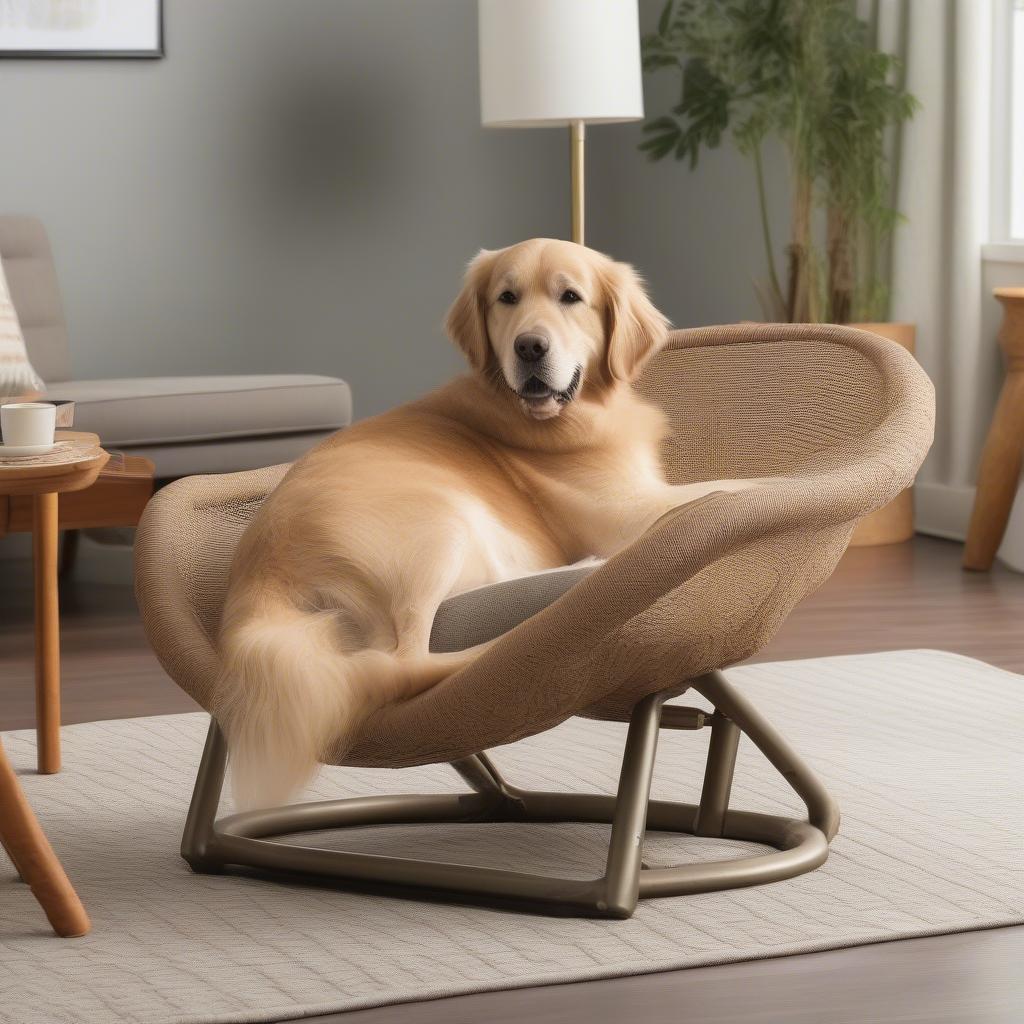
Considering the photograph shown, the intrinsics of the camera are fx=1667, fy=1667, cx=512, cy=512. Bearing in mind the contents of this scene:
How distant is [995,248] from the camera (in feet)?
14.6

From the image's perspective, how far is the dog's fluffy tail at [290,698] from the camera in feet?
5.54

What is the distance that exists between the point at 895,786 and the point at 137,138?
11.5ft

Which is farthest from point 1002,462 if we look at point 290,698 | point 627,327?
point 290,698

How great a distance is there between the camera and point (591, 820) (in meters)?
2.22

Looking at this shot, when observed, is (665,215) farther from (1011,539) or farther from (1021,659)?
(1021,659)

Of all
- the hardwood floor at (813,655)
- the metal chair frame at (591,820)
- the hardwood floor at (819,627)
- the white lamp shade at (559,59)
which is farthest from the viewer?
the white lamp shade at (559,59)

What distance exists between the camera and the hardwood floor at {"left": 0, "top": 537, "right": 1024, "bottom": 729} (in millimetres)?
3066

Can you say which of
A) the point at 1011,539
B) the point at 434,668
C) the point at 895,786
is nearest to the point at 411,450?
the point at 434,668

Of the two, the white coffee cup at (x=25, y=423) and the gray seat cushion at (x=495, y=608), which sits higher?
the white coffee cup at (x=25, y=423)

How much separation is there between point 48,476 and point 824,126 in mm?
2926

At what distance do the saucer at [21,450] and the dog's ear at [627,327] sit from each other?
0.76 metres

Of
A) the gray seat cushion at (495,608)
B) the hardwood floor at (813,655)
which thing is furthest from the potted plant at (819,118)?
the gray seat cushion at (495,608)

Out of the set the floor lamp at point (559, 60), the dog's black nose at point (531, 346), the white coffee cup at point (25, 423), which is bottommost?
the white coffee cup at point (25, 423)

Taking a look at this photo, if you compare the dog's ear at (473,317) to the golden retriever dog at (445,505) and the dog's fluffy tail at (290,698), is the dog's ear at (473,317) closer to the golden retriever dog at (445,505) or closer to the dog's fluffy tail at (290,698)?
the golden retriever dog at (445,505)
